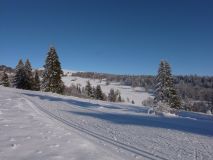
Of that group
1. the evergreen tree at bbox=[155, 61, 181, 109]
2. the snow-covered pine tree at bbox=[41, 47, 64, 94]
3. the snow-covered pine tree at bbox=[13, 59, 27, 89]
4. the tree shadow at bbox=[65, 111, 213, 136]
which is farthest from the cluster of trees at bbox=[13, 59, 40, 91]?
the tree shadow at bbox=[65, 111, 213, 136]

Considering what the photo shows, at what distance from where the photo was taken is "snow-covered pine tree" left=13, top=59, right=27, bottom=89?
59.3m

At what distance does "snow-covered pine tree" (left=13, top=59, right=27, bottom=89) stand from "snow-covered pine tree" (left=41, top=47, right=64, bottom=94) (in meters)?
5.95

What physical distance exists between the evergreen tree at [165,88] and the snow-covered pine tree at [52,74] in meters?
21.4

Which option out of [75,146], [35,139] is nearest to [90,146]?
[75,146]

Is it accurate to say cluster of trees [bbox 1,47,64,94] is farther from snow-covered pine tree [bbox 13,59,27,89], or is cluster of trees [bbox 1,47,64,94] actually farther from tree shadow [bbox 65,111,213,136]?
tree shadow [bbox 65,111,213,136]

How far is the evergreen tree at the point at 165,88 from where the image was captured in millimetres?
49000

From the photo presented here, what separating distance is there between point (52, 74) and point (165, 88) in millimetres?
23875

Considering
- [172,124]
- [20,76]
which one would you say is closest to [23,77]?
[20,76]

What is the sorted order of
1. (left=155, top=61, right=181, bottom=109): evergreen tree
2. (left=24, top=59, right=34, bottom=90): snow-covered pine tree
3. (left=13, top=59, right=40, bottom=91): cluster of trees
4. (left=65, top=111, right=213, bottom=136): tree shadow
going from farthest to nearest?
(left=24, top=59, right=34, bottom=90): snow-covered pine tree → (left=13, top=59, right=40, bottom=91): cluster of trees → (left=155, top=61, right=181, bottom=109): evergreen tree → (left=65, top=111, right=213, bottom=136): tree shadow

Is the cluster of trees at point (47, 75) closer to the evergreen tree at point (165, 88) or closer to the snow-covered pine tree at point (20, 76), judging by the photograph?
the snow-covered pine tree at point (20, 76)

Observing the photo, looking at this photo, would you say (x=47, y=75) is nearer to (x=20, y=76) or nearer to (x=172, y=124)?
(x=20, y=76)

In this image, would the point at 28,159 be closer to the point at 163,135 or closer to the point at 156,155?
the point at 156,155

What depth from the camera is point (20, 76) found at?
60.3 metres

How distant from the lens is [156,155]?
952 cm
